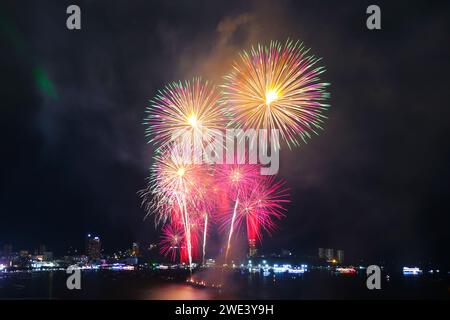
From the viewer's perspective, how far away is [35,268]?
198 meters
